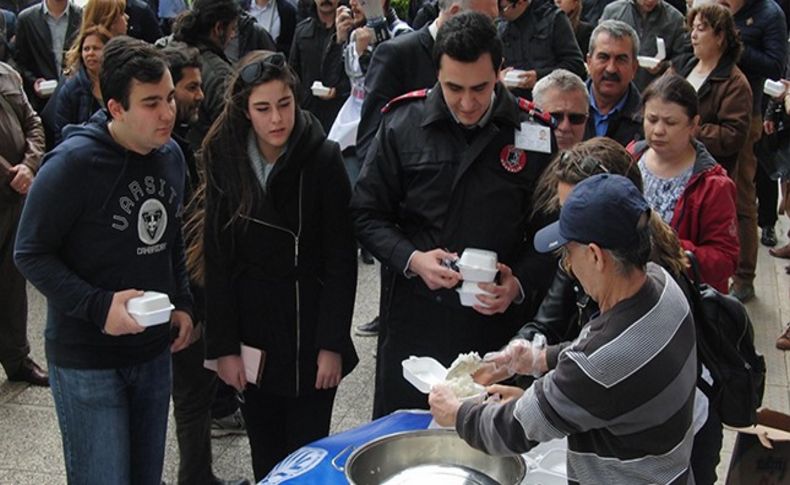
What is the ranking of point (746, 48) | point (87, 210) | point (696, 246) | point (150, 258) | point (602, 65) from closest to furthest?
point (87, 210) → point (150, 258) → point (696, 246) → point (602, 65) → point (746, 48)

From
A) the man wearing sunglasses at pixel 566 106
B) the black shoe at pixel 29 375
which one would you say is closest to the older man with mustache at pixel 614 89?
the man wearing sunglasses at pixel 566 106

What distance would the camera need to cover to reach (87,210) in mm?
3029

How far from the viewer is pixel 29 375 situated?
5.47 metres

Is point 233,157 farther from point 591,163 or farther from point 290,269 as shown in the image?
point 591,163

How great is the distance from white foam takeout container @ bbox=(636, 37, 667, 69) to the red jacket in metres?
2.77

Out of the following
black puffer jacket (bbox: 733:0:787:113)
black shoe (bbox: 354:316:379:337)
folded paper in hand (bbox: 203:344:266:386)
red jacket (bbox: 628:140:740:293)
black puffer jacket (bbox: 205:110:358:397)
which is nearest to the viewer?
black puffer jacket (bbox: 205:110:358:397)

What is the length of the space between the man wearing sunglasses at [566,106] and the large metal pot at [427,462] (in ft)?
5.43

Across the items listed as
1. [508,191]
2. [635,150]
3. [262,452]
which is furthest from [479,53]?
[262,452]

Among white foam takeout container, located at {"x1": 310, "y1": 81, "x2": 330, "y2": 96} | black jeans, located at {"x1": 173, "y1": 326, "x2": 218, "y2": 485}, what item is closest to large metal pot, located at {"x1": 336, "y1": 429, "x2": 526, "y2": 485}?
black jeans, located at {"x1": 173, "y1": 326, "x2": 218, "y2": 485}

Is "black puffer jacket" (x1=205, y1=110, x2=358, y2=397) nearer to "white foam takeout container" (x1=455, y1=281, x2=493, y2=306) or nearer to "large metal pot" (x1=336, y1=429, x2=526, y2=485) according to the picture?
"white foam takeout container" (x1=455, y1=281, x2=493, y2=306)

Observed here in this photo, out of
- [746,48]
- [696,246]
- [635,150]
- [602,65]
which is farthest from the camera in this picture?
[746,48]

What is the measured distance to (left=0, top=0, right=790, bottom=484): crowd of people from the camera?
2209 mm

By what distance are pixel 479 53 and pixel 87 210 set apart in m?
1.42

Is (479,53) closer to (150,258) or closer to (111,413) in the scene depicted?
(150,258)
